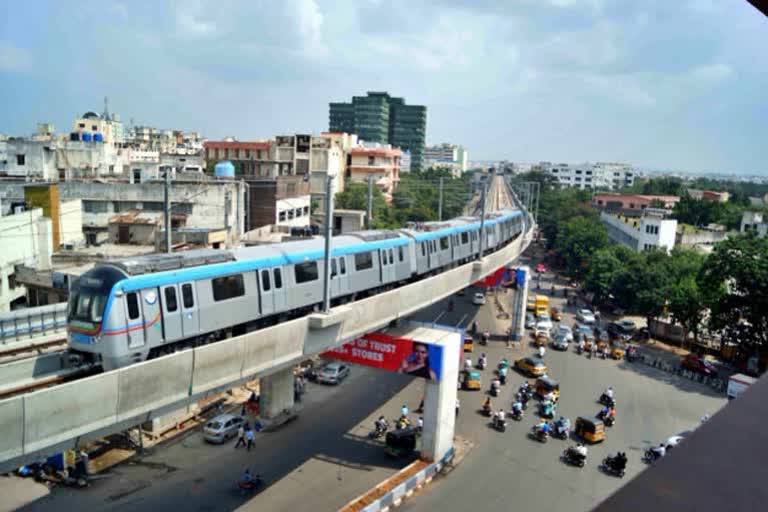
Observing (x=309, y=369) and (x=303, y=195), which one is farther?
(x=303, y=195)

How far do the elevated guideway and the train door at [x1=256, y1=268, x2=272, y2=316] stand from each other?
1267 mm

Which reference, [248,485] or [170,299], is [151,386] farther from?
[248,485]

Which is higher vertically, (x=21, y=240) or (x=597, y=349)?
(x=21, y=240)

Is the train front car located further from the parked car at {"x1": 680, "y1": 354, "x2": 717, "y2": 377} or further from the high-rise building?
the high-rise building

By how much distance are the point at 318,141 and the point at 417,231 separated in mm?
44909

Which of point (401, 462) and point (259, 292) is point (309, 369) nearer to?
point (401, 462)

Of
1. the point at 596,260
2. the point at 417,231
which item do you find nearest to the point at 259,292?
the point at 417,231

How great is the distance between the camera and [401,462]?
1731 centimetres

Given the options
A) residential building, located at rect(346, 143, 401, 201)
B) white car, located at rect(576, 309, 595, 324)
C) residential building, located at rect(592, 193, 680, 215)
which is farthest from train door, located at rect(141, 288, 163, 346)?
residential building, located at rect(592, 193, 680, 215)

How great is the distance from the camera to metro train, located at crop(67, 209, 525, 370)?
10312mm

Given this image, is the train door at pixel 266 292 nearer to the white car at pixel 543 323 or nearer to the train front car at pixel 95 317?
the train front car at pixel 95 317

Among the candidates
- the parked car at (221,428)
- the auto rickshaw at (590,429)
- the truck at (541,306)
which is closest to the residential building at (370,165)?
the truck at (541,306)

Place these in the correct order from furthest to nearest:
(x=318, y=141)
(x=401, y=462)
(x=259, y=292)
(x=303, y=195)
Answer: (x=318, y=141) < (x=303, y=195) < (x=401, y=462) < (x=259, y=292)

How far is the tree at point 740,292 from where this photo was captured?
88.0ft
